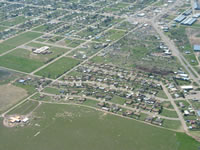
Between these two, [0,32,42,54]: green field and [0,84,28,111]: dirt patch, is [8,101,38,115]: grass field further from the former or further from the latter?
[0,32,42,54]: green field

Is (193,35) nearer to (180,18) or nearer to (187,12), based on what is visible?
(180,18)

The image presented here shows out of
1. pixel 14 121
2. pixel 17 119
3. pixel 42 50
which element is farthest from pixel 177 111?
pixel 42 50

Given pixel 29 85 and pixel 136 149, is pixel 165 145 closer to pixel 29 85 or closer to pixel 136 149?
pixel 136 149

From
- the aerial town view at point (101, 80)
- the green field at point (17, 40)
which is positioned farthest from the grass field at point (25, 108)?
the green field at point (17, 40)

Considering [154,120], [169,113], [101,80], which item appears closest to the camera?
[154,120]

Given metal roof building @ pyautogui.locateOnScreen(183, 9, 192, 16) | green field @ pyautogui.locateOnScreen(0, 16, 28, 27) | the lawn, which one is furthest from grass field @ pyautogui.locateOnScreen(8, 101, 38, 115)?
metal roof building @ pyautogui.locateOnScreen(183, 9, 192, 16)

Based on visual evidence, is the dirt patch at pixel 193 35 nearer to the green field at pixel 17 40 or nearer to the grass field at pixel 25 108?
the green field at pixel 17 40
